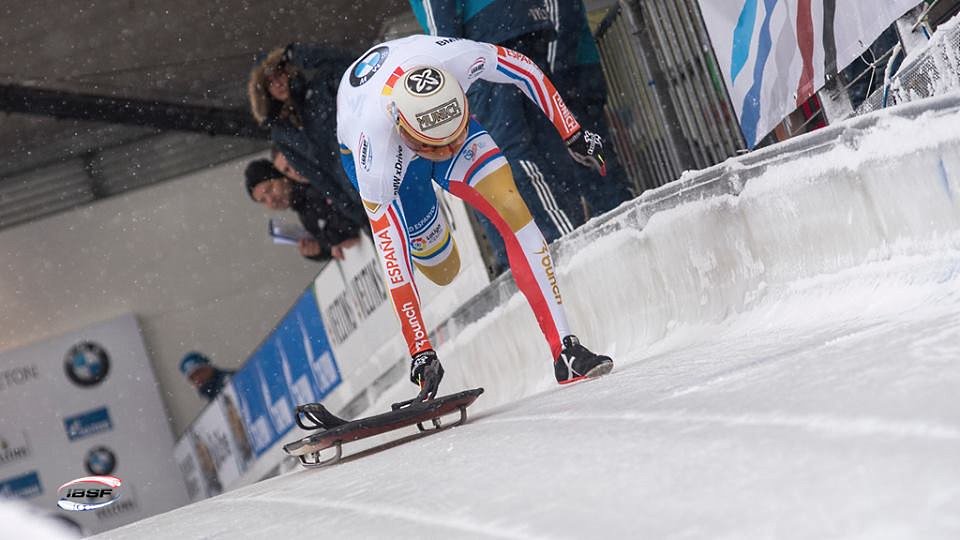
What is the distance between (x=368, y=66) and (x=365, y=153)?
0.30 metres

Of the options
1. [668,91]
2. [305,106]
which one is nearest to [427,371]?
[668,91]

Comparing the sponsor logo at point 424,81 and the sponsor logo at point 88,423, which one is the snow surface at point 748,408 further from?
the sponsor logo at point 88,423

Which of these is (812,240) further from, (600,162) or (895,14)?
(600,162)

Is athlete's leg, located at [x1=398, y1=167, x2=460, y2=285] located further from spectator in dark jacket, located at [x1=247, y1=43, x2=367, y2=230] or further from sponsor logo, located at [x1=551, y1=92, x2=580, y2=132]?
spectator in dark jacket, located at [x1=247, y1=43, x2=367, y2=230]

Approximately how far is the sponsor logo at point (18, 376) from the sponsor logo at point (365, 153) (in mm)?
10771

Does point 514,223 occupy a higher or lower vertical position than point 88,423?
lower

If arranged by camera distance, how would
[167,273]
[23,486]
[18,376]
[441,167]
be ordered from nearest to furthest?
[441,167] < [23,486] < [18,376] < [167,273]

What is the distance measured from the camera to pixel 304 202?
24.3ft

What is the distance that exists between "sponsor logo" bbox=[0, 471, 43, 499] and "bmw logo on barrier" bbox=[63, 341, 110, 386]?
1.10 m

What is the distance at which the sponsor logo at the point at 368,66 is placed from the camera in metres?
4.17

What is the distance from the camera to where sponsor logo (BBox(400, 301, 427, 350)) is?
161 inches

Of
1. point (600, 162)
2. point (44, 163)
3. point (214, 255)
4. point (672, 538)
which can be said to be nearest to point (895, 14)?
point (600, 162)

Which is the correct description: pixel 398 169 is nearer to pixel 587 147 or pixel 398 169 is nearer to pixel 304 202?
pixel 587 147

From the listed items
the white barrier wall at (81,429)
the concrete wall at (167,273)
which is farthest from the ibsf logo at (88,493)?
the concrete wall at (167,273)
